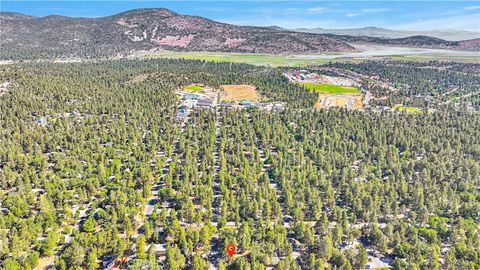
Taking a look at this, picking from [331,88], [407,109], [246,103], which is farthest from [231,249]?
[331,88]

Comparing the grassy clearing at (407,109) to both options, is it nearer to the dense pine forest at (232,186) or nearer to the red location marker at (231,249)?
the dense pine forest at (232,186)

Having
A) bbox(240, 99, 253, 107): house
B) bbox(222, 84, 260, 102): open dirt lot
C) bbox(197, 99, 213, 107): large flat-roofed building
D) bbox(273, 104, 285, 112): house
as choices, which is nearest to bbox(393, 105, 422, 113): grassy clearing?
bbox(273, 104, 285, 112): house

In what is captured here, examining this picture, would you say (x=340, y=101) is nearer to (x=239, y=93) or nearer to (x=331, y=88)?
(x=331, y=88)

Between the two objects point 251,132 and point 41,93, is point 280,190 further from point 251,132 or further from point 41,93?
point 41,93

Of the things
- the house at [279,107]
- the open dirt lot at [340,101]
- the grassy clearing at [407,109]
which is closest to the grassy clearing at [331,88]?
the open dirt lot at [340,101]

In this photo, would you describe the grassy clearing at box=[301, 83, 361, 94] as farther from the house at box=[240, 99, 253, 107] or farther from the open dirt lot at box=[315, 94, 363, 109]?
the house at box=[240, 99, 253, 107]

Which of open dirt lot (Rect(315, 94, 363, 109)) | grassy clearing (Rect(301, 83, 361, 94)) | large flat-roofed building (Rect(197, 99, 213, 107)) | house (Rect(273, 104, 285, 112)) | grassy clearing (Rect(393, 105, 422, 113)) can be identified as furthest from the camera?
grassy clearing (Rect(301, 83, 361, 94))

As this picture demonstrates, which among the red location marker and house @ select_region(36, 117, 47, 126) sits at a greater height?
house @ select_region(36, 117, 47, 126)

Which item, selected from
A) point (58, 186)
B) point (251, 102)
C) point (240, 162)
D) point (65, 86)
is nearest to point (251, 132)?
point (240, 162)
